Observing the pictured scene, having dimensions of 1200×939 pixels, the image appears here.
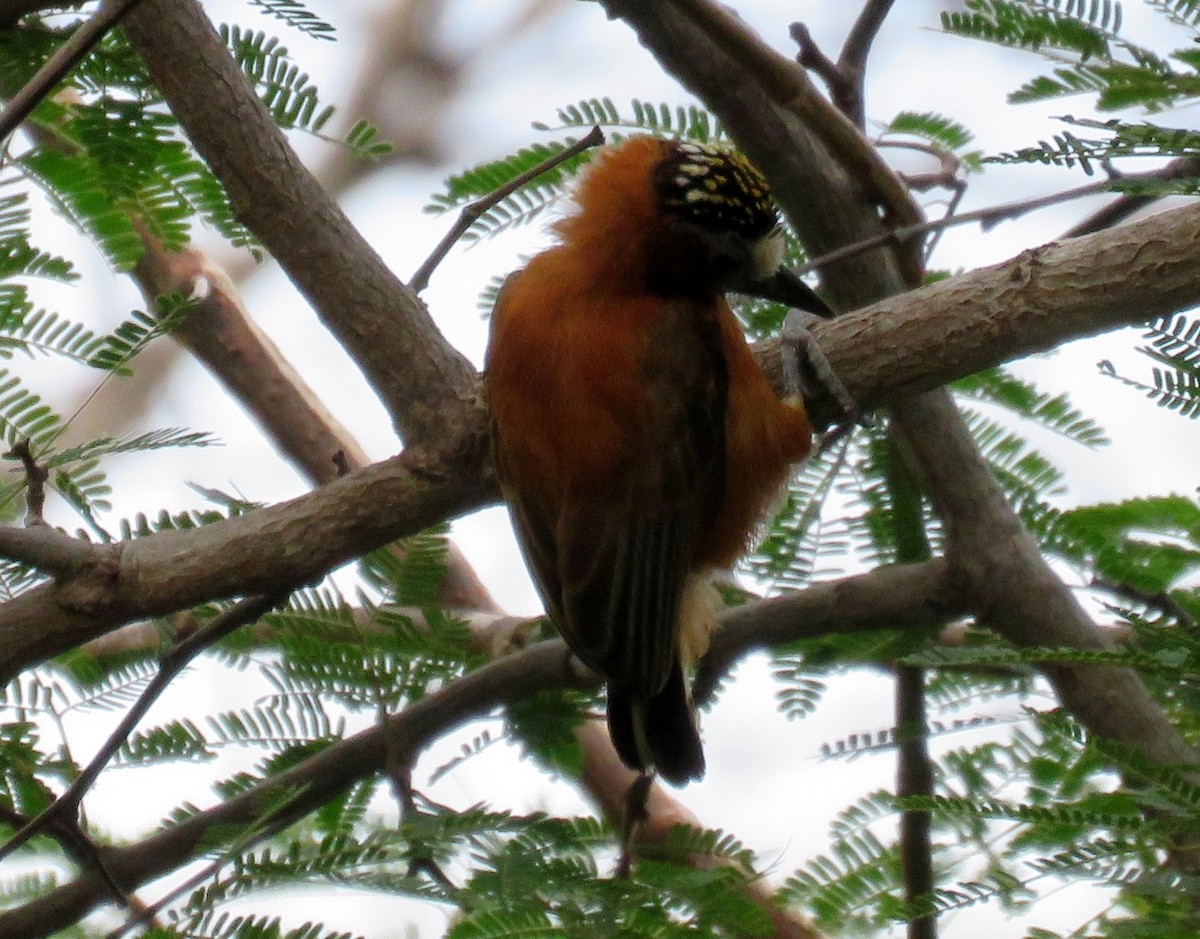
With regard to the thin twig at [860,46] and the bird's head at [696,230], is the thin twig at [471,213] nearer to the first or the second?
the bird's head at [696,230]

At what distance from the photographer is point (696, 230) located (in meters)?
3.38

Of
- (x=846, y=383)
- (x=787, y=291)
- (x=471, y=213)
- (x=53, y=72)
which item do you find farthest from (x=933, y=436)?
(x=53, y=72)

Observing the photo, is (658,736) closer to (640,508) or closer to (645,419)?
(640,508)

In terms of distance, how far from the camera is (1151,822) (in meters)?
2.20

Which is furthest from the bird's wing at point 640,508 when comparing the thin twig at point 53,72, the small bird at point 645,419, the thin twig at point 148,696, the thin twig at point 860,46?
the thin twig at point 53,72

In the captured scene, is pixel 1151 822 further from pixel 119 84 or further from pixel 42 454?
pixel 119 84

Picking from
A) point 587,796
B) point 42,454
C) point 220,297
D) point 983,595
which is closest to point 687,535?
point 983,595

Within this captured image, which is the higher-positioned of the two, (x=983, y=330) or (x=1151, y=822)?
(x=983, y=330)

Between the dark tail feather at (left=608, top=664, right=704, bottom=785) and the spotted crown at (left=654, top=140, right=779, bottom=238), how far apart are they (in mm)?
1076

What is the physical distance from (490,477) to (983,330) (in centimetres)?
106

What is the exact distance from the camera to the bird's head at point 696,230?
336 centimetres

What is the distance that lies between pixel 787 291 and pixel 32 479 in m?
1.75

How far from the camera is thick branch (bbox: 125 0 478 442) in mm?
2932

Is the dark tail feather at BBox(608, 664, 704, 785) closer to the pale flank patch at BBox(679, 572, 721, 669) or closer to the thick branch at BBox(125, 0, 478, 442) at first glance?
the pale flank patch at BBox(679, 572, 721, 669)
